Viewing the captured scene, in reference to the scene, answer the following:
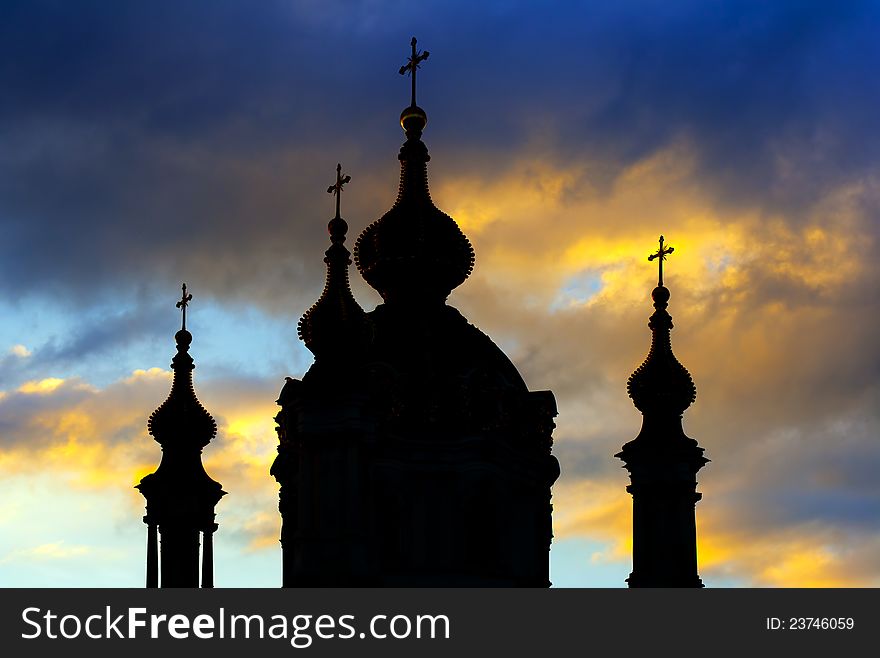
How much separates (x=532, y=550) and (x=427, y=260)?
9.42 m

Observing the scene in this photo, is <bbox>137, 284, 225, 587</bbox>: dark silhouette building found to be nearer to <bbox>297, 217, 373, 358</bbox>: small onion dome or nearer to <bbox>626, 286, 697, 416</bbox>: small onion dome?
<bbox>297, 217, 373, 358</bbox>: small onion dome

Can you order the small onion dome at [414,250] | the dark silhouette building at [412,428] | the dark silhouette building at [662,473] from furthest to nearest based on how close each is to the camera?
the small onion dome at [414,250], the dark silhouette building at [662,473], the dark silhouette building at [412,428]

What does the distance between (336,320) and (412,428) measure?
5.84 m

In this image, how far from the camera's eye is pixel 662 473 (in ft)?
222

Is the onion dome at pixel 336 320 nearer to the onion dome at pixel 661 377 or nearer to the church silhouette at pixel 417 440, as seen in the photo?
the church silhouette at pixel 417 440

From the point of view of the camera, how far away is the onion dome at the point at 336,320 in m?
60.4

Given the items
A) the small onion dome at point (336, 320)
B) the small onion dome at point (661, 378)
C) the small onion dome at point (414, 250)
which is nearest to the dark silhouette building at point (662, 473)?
the small onion dome at point (661, 378)

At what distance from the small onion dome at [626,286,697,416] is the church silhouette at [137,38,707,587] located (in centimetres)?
6

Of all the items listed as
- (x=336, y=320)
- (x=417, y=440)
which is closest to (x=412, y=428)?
(x=417, y=440)

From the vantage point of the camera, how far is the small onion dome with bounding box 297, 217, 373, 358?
198 feet
